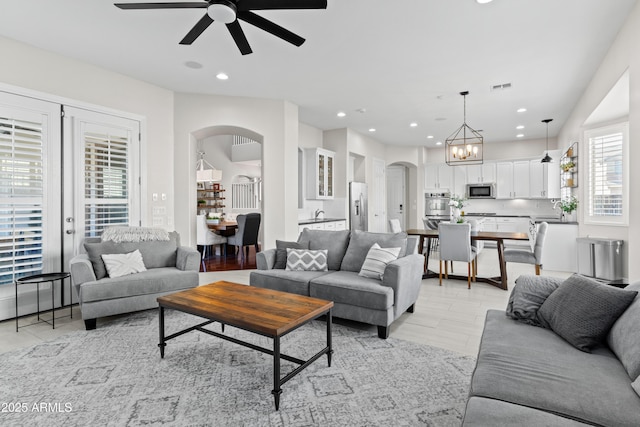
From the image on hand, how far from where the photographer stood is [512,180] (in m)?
8.81

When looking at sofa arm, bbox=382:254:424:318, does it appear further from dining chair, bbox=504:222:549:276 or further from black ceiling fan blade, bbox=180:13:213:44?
black ceiling fan blade, bbox=180:13:213:44

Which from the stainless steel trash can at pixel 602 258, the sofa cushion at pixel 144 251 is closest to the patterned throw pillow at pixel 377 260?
the sofa cushion at pixel 144 251

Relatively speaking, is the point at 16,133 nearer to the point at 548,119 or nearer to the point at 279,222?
the point at 279,222

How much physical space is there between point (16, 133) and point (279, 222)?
11.0ft

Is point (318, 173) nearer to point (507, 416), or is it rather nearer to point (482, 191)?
point (482, 191)

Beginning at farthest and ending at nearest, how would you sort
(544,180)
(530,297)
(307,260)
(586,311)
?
(544,180), (307,260), (530,297), (586,311)

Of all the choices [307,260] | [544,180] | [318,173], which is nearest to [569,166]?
[544,180]

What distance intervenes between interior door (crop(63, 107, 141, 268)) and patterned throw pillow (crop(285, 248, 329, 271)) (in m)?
2.38

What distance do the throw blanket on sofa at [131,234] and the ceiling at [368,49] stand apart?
1.99m

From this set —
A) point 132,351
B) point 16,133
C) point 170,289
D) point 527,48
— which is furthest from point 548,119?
point 16,133

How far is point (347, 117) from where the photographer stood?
21.6 ft

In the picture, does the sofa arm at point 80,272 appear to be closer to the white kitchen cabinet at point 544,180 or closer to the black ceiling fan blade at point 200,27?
the black ceiling fan blade at point 200,27

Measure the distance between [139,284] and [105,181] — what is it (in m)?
1.73

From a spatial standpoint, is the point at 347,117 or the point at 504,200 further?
the point at 504,200
